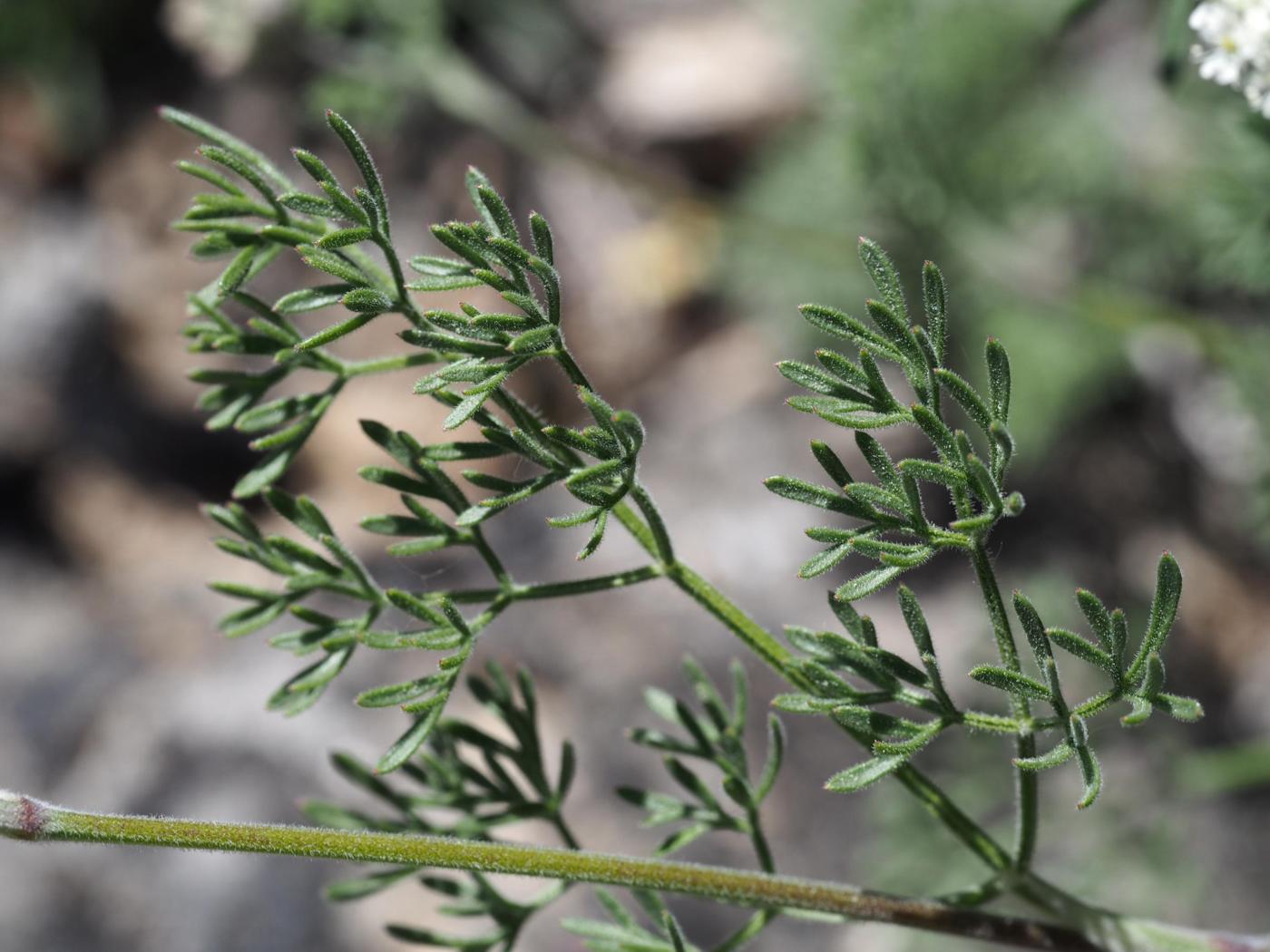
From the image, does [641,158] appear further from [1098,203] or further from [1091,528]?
[1091,528]

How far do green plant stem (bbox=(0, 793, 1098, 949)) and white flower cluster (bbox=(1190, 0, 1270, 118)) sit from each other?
0.93 metres

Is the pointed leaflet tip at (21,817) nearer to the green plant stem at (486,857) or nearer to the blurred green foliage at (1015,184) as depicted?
the green plant stem at (486,857)

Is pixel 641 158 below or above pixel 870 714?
above

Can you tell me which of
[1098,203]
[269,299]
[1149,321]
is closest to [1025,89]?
[1098,203]

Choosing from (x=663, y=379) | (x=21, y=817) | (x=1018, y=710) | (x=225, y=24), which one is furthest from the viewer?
Answer: (x=663, y=379)

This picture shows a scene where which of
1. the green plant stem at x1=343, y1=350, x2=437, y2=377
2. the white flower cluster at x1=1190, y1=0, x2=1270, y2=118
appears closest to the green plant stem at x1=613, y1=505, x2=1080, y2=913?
the green plant stem at x1=343, y1=350, x2=437, y2=377

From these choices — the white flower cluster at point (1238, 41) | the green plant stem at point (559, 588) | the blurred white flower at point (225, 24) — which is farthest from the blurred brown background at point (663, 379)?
the green plant stem at point (559, 588)

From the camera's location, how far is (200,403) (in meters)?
1.31

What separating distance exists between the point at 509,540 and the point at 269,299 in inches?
49.1

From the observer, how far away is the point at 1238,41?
1.32 meters

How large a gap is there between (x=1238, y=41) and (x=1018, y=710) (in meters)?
0.78

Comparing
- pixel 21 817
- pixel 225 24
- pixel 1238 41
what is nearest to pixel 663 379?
pixel 225 24

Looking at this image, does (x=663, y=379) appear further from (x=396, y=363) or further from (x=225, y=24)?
(x=396, y=363)

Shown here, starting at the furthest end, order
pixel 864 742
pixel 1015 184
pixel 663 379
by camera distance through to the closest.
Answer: pixel 663 379 → pixel 1015 184 → pixel 864 742
